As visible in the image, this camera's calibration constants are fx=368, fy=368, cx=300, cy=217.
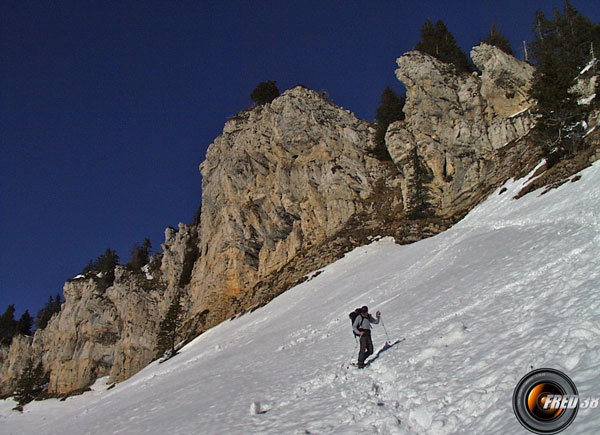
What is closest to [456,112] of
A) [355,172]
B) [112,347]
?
[355,172]

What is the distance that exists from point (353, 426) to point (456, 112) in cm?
4775

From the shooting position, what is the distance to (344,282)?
33094 millimetres

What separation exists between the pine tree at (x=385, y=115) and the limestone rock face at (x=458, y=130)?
4827 millimetres

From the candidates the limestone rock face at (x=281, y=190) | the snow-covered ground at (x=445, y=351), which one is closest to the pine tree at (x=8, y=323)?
the limestone rock face at (x=281, y=190)

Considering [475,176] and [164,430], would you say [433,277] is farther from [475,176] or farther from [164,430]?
[475,176]

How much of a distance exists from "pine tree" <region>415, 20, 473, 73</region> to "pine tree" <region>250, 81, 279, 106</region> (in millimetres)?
30561

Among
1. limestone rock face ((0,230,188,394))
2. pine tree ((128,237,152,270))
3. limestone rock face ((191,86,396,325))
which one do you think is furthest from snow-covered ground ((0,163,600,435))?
pine tree ((128,237,152,270))

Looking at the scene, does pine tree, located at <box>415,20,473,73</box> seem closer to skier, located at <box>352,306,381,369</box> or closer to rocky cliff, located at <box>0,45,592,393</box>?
rocky cliff, located at <box>0,45,592,393</box>

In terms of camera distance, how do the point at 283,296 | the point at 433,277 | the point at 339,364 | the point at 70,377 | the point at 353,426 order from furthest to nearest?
1. the point at 70,377
2. the point at 283,296
3. the point at 433,277
4. the point at 339,364
5. the point at 353,426

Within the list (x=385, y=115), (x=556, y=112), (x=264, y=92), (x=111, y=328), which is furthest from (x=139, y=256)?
(x=556, y=112)

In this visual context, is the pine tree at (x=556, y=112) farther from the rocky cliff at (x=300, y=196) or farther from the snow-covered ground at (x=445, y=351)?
the snow-covered ground at (x=445, y=351)

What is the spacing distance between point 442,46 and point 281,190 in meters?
35.9

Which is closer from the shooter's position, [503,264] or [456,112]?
[503,264]

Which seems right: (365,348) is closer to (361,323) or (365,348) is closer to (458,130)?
(361,323)
